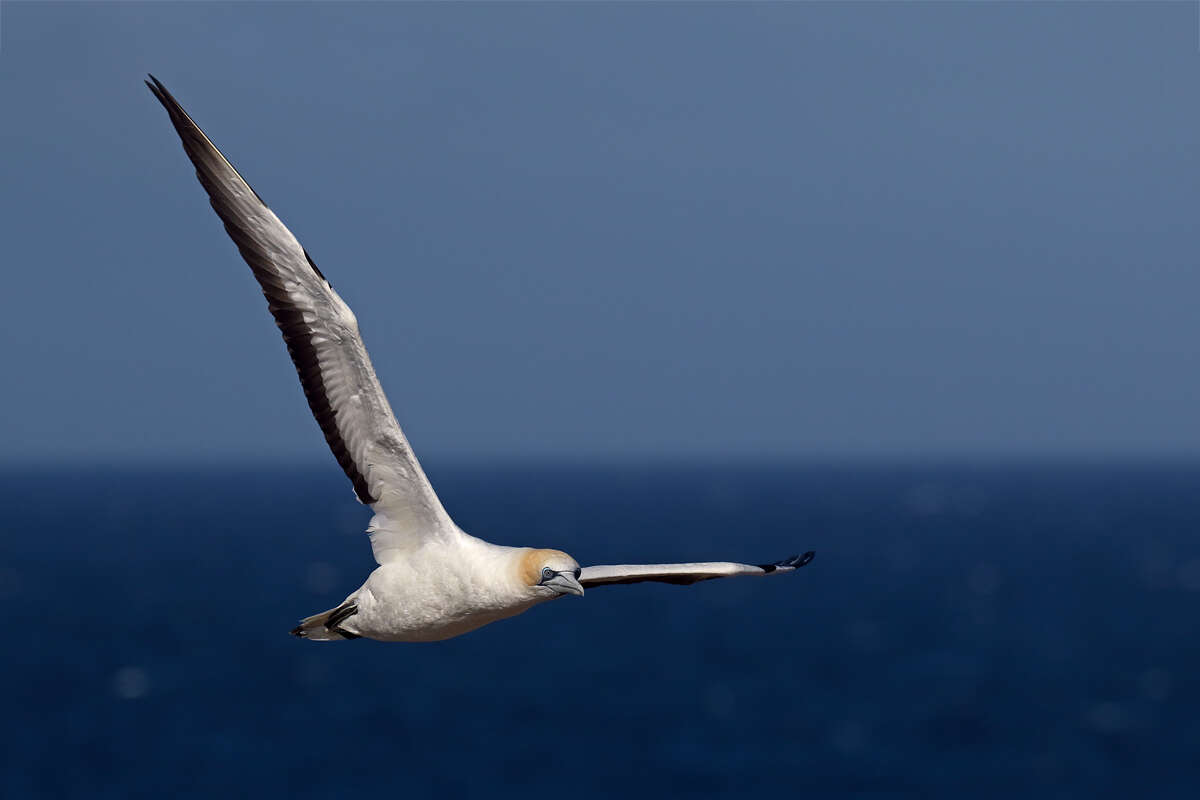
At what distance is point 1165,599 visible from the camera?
153 metres

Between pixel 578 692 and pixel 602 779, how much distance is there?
2026cm

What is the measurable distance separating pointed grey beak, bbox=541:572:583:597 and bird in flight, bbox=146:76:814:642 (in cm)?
1

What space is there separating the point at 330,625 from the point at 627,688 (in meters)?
98.2

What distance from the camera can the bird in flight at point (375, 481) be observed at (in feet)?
42.9

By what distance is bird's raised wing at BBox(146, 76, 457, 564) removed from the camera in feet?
42.5

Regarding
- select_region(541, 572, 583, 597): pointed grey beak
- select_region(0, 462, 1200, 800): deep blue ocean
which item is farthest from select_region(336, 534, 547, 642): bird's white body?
select_region(0, 462, 1200, 800): deep blue ocean

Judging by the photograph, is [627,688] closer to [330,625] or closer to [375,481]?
[330,625]

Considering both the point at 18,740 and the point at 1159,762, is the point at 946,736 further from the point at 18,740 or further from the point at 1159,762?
the point at 18,740

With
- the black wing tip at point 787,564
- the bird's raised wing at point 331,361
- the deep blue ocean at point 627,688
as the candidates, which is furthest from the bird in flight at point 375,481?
the deep blue ocean at point 627,688

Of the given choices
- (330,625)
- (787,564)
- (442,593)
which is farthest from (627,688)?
(442,593)

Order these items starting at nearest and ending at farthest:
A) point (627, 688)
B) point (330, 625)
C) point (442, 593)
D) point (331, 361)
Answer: point (331, 361) → point (442, 593) → point (330, 625) → point (627, 688)

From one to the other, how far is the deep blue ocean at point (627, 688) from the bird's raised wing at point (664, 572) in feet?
244

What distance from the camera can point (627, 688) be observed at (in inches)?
4350

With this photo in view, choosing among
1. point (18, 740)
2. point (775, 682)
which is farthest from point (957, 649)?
point (18, 740)
